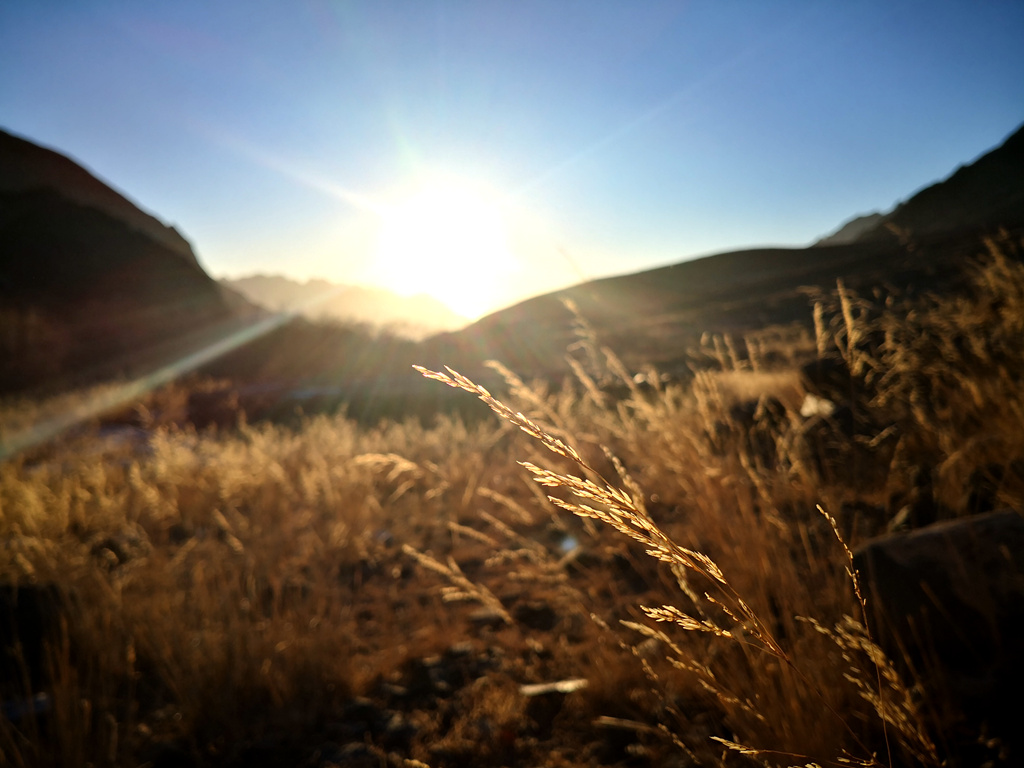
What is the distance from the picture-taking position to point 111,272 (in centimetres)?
2356

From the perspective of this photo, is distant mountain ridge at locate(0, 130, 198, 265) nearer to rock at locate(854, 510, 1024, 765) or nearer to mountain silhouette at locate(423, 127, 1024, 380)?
mountain silhouette at locate(423, 127, 1024, 380)

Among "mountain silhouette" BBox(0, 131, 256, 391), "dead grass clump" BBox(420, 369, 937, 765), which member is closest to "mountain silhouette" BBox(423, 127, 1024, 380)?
"dead grass clump" BBox(420, 369, 937, 765)

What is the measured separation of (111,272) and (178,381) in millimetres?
15376

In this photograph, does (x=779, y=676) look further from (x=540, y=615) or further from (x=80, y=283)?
(x=80, y=283)

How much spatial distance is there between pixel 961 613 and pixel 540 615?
65.3 inches

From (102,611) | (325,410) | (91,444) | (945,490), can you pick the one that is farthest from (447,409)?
(945,490)

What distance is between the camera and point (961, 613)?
1371mm

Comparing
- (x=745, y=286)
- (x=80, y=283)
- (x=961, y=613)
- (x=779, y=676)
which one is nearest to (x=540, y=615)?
(x=779, y=676)

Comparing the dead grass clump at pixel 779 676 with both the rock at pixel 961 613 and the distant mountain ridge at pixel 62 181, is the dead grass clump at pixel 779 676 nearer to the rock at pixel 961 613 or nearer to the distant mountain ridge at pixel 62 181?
the rock at pixel 961 613

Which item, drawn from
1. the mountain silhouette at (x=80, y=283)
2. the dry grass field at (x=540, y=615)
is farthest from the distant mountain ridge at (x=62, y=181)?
the dry grass field at (x=540, y=615)

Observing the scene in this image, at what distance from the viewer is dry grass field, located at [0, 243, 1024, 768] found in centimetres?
119

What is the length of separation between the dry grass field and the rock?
0.07 metres

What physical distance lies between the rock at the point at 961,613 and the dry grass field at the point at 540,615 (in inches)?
2.6

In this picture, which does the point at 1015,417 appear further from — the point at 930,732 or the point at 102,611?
the point at 102,611
